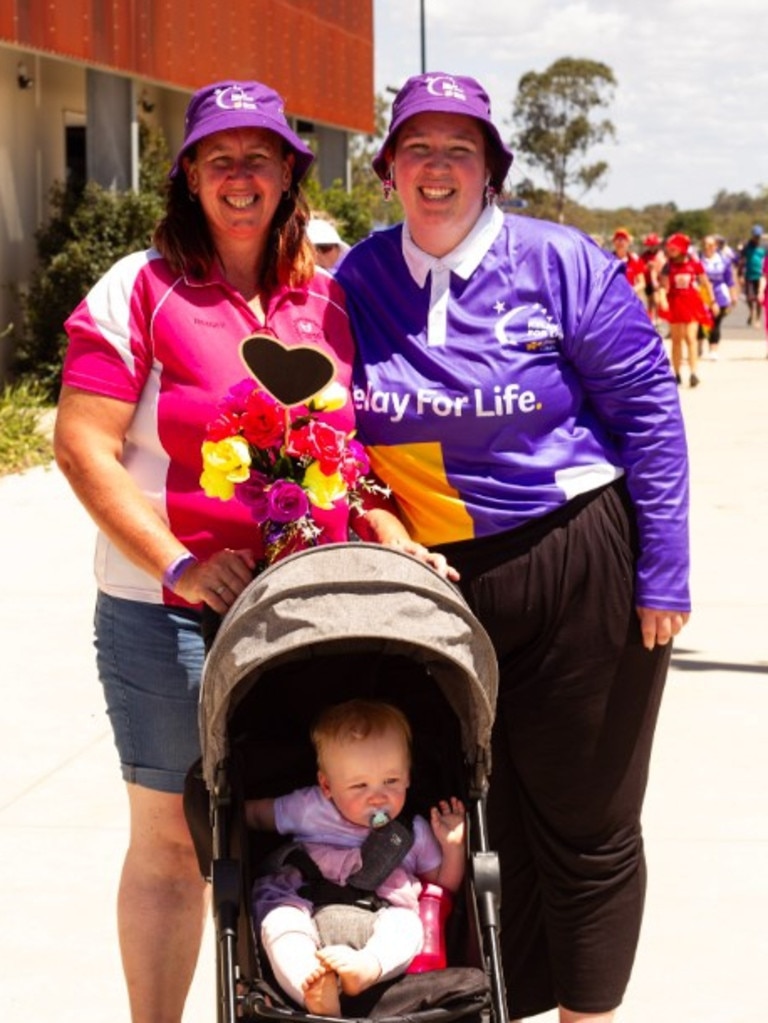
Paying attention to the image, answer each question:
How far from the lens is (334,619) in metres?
3.37

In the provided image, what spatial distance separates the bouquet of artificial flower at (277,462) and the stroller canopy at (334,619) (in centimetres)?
17

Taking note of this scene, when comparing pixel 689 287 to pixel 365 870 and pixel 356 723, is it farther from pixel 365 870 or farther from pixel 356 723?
pixel 365 870

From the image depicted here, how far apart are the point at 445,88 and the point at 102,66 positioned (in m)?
17.5

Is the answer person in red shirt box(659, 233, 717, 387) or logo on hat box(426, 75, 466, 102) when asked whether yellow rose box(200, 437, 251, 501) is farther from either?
person in red shirt box(659, 233, 717, 387)

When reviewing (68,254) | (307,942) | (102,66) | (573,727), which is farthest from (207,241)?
(102,66)

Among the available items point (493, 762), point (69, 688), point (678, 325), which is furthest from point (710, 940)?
point (678, 325)

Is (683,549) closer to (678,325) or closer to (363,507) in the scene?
(363,507)

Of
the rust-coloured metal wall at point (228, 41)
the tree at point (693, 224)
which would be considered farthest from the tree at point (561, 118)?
the rust-coloured metal wall at point (228, 41)

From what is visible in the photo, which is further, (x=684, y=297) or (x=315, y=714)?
(x=684, y=297)

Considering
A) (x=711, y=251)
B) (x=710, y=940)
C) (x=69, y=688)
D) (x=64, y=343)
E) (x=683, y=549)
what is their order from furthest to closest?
(x=711, y=251) < (x=64, y=343) < (x=69, y=688) < (x=710, y=940) < (x=683, y=549)

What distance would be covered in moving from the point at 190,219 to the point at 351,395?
1.76 feet

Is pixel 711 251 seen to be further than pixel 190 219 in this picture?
Yes

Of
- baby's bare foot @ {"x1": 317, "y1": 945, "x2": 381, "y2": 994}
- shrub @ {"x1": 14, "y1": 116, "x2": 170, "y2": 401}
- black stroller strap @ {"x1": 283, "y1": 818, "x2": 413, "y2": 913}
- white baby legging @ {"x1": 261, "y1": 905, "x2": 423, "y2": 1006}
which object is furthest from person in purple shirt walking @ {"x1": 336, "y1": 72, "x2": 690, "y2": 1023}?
shrub @ {"x1": 14, "y1": 116, "x2": 170, "y2": 401}

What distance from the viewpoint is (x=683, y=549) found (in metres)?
4.11
